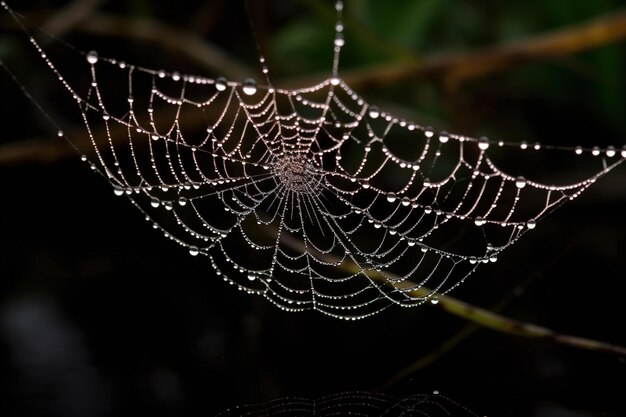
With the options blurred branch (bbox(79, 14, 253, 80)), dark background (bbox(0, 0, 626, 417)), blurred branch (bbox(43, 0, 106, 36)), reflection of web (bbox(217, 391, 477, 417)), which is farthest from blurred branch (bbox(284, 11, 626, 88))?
reflection of web (bbox(217, 391, 477, 417))

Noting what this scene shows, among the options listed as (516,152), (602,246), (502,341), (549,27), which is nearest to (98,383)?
(502,341)

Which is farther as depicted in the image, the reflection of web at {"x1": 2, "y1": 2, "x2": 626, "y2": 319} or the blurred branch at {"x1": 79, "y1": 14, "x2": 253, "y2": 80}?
the blurred branch at {"x1": 79, "y1": 14, "x2": 253, "y2": 80}

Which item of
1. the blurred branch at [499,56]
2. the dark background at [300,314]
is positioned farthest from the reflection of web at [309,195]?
the blurred branch at [499,56]

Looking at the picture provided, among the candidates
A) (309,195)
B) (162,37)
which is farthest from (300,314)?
(162,37)

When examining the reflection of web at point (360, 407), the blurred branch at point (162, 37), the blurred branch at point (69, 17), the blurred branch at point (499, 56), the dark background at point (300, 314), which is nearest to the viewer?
the reflection of web at point (360, 407)

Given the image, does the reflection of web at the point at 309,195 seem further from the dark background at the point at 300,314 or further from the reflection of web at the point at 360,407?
the reflection of web at the point at 360,407

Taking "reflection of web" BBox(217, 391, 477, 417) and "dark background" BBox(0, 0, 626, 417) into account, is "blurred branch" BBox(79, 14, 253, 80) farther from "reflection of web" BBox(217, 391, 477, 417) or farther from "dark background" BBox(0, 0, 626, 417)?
"reflection of web" BBox(217, 391, 477, 417)

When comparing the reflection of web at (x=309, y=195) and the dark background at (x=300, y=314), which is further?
the reflection of web at (x=309, y=195)
